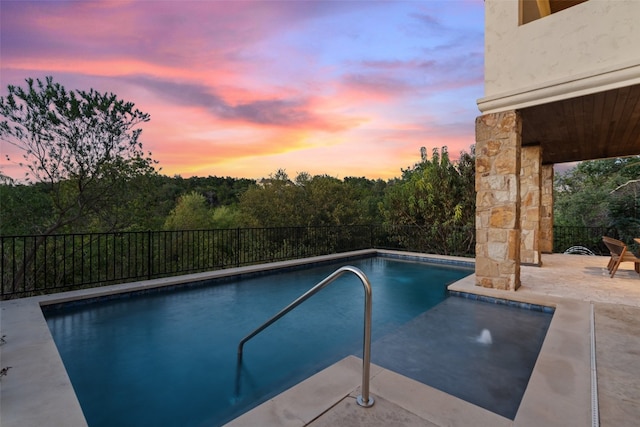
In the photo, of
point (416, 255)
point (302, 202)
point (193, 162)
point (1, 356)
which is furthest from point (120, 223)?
point (416, 255)

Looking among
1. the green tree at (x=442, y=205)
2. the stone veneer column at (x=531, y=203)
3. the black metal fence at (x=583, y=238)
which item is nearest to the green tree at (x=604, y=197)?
the black metal fence at (x=583, y=238)

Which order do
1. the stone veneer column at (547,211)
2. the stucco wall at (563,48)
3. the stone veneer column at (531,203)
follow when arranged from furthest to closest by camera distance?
the stone veneer column at (547,211)
the stone veneer column at (531,203)
the stucco wall at (563,48)

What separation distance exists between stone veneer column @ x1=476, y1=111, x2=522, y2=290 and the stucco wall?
1.56ft

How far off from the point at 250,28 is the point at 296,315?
18.8ft

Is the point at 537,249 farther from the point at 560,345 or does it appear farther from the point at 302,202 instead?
the point at 302,202

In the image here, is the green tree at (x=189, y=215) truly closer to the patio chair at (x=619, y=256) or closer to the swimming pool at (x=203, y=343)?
the swimming pool at (x=203, y=343)

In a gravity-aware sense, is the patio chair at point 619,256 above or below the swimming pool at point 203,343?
above

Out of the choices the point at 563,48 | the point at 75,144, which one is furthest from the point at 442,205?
the point at 75,144

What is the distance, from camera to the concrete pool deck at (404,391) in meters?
1.74

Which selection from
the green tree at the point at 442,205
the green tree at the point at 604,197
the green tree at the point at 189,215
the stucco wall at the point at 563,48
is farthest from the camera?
the green tree at the point at 189,215

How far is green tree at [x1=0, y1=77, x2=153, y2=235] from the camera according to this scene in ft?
18.0

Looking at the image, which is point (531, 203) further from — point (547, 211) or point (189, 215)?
point (189, 215)

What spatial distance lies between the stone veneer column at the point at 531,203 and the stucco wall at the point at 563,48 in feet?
9.50

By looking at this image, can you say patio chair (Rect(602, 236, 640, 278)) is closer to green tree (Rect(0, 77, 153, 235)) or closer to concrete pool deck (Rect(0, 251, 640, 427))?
concrete pool deck (Rect(0, 251, 640, 427))
